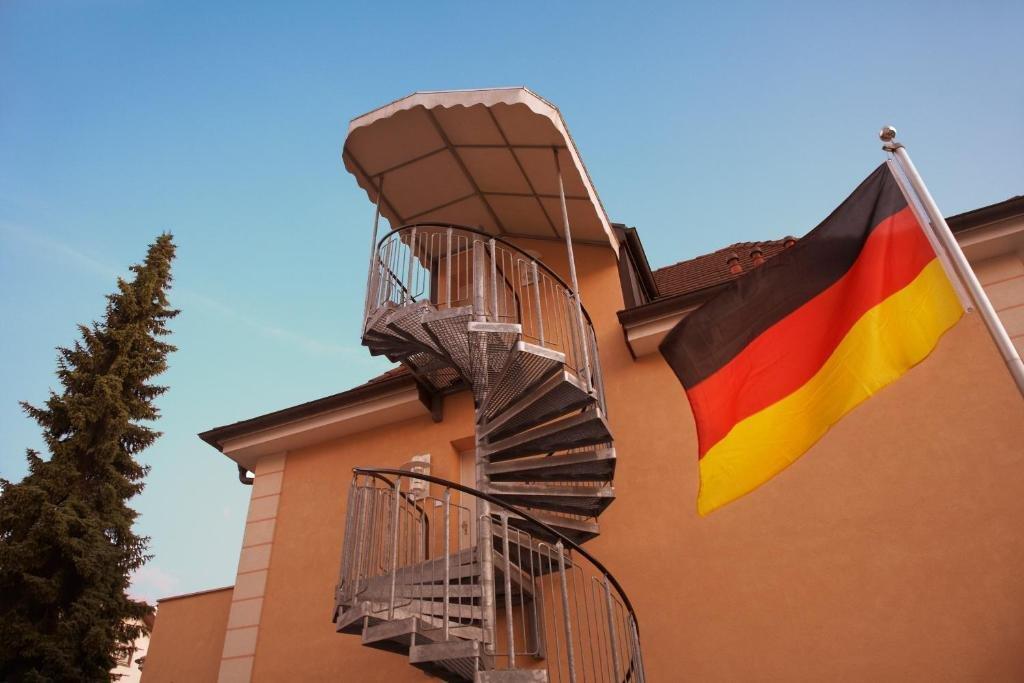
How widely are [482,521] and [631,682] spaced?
156cm

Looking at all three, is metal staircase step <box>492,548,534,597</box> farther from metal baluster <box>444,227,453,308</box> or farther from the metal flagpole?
the metal flagpole

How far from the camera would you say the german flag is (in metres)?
3.10

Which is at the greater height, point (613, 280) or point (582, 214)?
point (582, 214)

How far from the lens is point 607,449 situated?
5.55 m

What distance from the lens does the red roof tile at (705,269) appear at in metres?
8.24

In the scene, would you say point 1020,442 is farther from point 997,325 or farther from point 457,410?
point 457,410

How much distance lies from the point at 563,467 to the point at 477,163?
344cm

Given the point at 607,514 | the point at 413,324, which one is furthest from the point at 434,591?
the point at 413,324

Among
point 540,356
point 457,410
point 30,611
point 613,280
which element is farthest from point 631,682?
point 30,611

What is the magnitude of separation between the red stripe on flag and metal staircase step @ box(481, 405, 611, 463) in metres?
1.99

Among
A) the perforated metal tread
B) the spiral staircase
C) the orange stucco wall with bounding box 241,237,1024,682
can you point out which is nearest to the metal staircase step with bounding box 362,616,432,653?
the spiral staircase

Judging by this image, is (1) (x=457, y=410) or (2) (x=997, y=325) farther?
(1) (x=457, y=410)

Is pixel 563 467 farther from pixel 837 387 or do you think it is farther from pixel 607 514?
pixel 837 387

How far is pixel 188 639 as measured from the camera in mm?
7348
